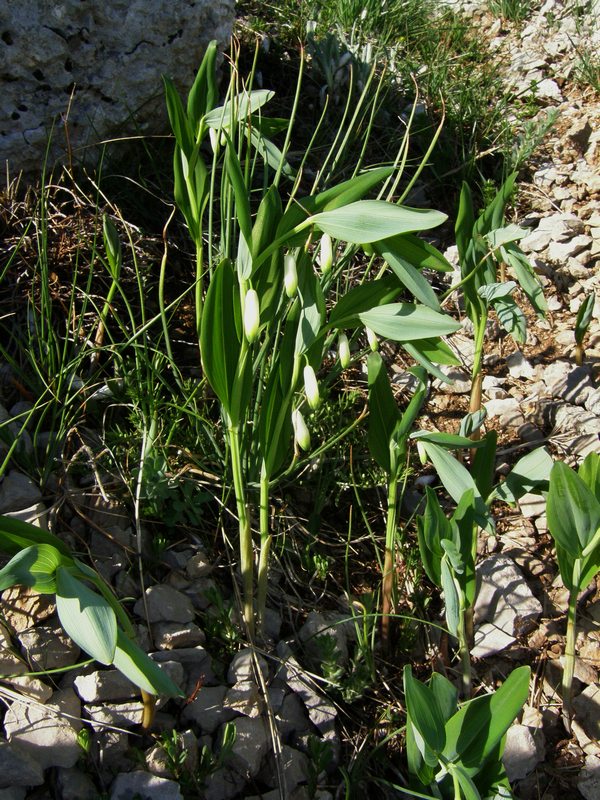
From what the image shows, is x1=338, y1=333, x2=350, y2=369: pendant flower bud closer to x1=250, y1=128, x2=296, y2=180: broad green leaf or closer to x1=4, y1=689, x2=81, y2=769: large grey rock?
x1=250, y1=128, x2=296, y2=180: broad green leaf

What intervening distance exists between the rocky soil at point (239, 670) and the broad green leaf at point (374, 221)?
0.70 m

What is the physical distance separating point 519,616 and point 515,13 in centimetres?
273

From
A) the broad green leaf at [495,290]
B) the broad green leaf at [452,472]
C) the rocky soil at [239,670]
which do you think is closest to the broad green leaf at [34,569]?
the rocky soil at [239,670]

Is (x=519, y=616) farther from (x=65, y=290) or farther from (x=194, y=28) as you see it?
(x=194, y=28)

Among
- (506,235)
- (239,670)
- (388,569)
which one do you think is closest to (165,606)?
(239,670)

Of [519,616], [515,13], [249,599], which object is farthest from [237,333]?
[515,13]

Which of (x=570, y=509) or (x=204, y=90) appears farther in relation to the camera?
(x=204, y=90)

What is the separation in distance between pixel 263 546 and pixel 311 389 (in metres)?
0.37

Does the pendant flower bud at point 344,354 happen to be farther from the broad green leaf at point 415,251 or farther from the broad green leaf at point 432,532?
the broad green leaf at point 432,532

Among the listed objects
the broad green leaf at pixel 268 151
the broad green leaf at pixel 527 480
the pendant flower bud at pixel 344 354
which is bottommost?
the broad green leaf at pixel 527 480

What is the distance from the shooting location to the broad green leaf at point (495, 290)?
Result: 157 cm

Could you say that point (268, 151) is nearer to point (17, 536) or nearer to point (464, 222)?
point (464, 222)

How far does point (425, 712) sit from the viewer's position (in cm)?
112

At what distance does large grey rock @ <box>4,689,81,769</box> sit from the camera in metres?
1.17
